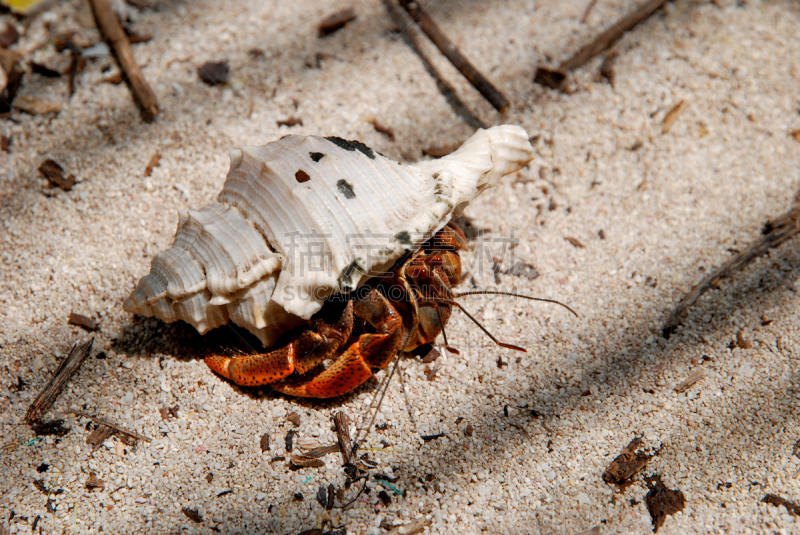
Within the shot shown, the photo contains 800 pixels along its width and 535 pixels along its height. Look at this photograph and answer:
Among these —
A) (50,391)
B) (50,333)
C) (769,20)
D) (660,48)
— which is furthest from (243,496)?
(769,20)

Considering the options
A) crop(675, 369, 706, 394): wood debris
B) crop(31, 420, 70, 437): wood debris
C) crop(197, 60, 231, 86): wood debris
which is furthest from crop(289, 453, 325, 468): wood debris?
crop(197, 60, 231, 86): wood debris

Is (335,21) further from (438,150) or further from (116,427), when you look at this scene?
(116,427)

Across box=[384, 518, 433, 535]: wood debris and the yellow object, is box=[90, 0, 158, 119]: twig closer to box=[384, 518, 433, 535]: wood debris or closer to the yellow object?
the yellow object

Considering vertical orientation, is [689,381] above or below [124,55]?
below

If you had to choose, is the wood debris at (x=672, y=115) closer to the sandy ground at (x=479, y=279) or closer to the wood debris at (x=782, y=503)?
the sandy ground at (x=479, y=279)

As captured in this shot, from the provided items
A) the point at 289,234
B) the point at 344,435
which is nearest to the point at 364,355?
the point at 344,435

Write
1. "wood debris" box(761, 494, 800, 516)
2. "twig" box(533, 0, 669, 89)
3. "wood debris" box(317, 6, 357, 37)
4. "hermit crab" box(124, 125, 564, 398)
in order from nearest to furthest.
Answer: "wood debris" box(761, 494, 800, 516), "hermit crab" box(124, 125, 564, 398), "twig" box(533, 0, 669, 89), "wood debris" box(317, 6, 357, 37)

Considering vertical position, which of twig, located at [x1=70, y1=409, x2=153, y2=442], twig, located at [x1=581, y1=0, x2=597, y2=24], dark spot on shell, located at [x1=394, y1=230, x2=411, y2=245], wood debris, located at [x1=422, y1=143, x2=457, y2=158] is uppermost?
twig, located at [x1=581, y1=0, x2=597, y2=24]
